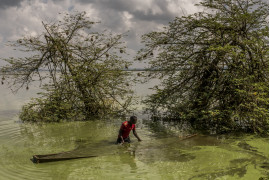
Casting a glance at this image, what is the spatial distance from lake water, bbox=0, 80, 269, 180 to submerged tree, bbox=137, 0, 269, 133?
3.43 feet

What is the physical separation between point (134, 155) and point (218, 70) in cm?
555

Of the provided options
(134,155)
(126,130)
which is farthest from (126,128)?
(134,155)

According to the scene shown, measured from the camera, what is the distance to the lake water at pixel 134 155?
20.5 feet

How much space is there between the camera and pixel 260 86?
354 inches

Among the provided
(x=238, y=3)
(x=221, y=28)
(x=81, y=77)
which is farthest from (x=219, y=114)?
(x=81, y=77)

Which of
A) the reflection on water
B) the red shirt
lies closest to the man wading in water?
the red shirt

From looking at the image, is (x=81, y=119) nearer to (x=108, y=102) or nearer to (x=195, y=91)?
(x=108, y=102)

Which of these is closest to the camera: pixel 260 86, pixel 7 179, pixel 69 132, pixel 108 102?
pixel 7 179

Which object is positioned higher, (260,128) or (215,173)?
(260,128)

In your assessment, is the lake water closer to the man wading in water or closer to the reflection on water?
the reflection on water

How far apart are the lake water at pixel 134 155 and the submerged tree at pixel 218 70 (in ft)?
3.43

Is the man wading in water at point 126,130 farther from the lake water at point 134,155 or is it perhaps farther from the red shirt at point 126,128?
the lake water at point 134,155

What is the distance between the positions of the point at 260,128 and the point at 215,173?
4.03 metres

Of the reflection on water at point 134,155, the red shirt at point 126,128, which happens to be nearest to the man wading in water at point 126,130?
the red shirt at point 126,128
